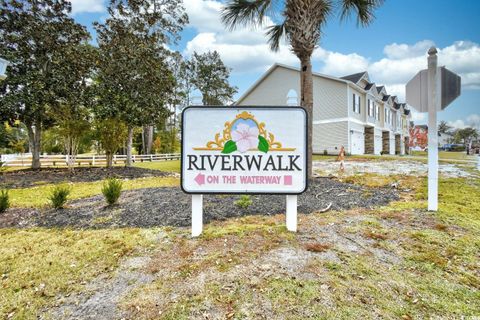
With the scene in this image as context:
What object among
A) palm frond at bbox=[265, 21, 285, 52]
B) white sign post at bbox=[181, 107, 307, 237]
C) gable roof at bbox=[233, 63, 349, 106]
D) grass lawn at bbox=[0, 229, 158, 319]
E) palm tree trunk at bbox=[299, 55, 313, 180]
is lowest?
grass lawn at bbox=[0, 229, 158, 319]

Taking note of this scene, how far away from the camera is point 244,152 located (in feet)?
11.5

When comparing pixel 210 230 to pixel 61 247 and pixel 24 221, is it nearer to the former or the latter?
pixel 61 247

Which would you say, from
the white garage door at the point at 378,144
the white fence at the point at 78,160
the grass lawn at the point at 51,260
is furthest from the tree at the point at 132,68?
the white garage door at the point at 378,144

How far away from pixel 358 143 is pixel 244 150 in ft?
80.9

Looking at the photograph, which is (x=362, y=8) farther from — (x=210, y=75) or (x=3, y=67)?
(x=210, y=75)

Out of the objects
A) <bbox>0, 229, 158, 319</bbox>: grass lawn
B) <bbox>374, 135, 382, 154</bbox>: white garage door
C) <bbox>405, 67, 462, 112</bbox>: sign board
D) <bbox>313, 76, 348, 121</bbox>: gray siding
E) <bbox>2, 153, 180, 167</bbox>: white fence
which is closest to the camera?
<bbox>0, 229, 158, 319</bbox>: grass lawn

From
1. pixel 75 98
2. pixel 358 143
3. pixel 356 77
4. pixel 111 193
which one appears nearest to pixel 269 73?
pixel 356 77

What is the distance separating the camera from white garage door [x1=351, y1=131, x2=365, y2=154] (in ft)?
80.3

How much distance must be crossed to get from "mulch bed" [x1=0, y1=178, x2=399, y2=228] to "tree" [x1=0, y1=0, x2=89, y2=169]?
31.5 feet

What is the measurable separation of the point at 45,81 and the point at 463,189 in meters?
17.2

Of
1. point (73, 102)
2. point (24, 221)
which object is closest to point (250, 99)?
point (73, 102)

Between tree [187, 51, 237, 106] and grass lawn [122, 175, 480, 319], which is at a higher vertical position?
→ tree [187, 51, 237, 106]

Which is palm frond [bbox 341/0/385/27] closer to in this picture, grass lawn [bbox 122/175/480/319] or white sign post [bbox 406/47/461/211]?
white sign post [bbox 406/47/461/211]

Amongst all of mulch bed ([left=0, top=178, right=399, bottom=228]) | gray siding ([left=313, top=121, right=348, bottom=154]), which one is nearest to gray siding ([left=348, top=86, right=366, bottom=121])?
gray siding ([left=313, top=121, right=348, bottom=154])
